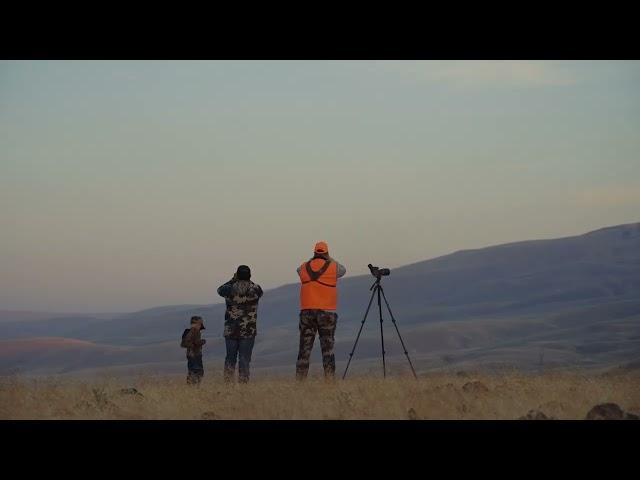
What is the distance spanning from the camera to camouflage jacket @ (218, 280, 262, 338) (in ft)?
62.1

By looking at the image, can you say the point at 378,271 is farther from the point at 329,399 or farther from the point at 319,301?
the point at 329,399

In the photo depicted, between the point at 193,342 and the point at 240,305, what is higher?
the point at 240,305

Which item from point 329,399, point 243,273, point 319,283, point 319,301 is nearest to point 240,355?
point 243,273

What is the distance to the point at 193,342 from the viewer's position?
18844mm

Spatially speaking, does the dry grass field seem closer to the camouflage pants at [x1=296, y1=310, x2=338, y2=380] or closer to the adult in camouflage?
the camouflage pants at [x1=296, y1=310, x2=338, y2=380]

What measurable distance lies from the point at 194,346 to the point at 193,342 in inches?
3.4

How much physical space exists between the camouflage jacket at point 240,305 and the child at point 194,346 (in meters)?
0.47

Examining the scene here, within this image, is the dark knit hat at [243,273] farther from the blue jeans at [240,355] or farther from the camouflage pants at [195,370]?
the camouflage pants at [195,370]
